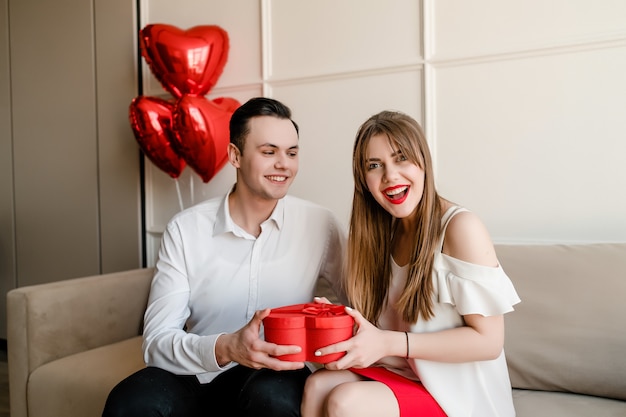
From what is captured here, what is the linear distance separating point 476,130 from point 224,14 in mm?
1295

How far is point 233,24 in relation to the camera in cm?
264

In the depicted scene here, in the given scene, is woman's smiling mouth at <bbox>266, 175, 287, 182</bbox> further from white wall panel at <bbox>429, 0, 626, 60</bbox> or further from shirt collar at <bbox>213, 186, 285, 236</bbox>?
white wall panel at <bbox>429, 0, 626, 60</bbox>

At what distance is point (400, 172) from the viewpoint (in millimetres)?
1378

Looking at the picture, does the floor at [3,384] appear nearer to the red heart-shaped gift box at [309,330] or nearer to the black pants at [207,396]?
the black pants at [207,396]


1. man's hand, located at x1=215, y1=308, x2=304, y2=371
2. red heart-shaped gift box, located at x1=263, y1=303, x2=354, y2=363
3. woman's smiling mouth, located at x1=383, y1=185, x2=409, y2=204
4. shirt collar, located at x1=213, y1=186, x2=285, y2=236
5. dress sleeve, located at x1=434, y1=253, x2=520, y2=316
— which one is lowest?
man's hand, located at x1=215, y1=308, x2=304, y2=371

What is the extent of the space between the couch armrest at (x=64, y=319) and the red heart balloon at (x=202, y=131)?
1.77ft

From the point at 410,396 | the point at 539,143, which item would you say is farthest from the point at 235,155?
the point at 539,143

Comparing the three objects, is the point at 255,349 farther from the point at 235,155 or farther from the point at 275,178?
the point at 235,155

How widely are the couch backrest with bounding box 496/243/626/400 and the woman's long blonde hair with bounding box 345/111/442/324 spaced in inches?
18.4

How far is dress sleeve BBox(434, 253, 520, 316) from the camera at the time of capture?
4.19 ft

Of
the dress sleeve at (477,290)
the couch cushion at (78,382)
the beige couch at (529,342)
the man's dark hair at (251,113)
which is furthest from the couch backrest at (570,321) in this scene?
the couch cushion at (78,382)

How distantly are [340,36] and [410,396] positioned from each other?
1.55 meters

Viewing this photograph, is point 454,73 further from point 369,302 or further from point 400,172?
point 369,302

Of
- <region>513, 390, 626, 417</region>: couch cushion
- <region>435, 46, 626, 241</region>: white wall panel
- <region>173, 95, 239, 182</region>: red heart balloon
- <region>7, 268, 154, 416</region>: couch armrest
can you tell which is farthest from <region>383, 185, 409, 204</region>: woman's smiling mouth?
<region>7, 268, 154, 416</region>: couch armrest
